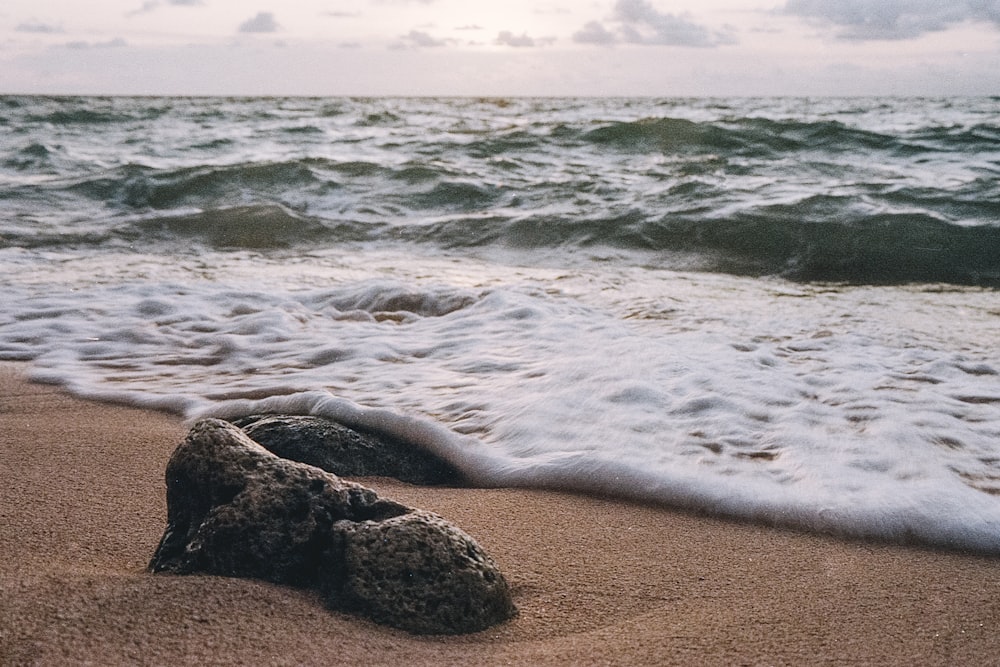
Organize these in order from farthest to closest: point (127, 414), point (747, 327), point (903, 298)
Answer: point (903, 298), point (747, 327), point (127, 414)

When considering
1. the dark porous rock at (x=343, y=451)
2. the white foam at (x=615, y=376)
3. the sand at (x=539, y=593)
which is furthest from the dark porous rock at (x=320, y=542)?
the white foam at (x=615, y=376)

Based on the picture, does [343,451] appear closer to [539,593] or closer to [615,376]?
[539,593]

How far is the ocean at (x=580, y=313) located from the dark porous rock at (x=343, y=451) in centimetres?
10

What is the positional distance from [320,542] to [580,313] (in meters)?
3.04

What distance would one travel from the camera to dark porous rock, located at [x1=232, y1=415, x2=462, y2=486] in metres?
2.67

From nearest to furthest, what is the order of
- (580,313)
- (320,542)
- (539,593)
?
(320,542)
(539,593)
(580,313)

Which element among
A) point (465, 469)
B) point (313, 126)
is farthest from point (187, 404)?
point (313, 126)

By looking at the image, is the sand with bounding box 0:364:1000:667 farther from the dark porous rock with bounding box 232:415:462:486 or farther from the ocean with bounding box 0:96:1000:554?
the ocean with bounding box 0:96:1000:554

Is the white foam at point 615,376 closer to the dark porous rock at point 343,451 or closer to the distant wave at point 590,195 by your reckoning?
the dark porous rock at point 343,451

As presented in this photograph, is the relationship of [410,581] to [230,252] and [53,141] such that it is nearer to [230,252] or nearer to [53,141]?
[230,252]

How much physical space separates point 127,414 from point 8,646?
1889 millimetres

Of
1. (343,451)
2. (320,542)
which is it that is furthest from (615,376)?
(320,542)

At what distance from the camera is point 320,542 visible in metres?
1.80

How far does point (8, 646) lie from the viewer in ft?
4.66
